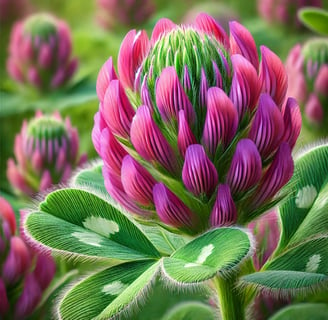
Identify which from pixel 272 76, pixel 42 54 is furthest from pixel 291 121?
pixel 42 54

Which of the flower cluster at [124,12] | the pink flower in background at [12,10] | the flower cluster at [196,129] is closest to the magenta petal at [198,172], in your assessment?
the flower cluster at [196,129]

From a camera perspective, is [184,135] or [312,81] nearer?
[184,135]

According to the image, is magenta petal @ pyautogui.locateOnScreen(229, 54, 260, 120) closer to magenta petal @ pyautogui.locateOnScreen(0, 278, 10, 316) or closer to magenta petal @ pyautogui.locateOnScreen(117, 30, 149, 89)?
magenta petal @ pyautogui.locateOnScreen(117, 30, 149, 89)

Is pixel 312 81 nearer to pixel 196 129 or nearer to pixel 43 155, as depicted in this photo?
pixel 43 155

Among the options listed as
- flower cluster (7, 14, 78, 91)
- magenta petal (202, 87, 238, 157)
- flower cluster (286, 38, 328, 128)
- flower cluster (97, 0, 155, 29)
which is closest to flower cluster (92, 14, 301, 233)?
magenta petal (202, 87, 238, 157)

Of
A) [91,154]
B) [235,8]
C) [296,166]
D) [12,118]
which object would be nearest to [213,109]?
[296,166]

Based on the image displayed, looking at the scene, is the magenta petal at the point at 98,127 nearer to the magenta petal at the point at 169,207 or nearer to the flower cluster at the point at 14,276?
the magenta petal at the point at 169,207
